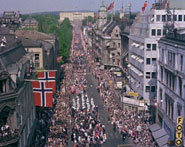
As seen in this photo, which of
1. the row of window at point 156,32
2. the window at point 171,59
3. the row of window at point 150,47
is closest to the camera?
the window at point 171,59

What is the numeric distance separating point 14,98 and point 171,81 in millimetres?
20397

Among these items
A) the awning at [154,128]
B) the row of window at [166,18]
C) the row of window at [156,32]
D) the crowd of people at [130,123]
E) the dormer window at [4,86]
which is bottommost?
the crowd of people at [130,123]

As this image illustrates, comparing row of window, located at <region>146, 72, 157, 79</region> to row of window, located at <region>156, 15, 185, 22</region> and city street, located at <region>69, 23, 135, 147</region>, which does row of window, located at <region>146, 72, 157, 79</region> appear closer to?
city street, located at <region>69, 23, 135, 147</region>

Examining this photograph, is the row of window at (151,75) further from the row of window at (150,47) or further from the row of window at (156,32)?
the row of window at (156,32)

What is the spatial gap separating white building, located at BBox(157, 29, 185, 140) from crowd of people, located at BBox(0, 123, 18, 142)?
57.7ft

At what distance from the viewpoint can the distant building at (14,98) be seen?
29516 mm

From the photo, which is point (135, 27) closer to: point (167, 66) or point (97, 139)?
point (167, 66)

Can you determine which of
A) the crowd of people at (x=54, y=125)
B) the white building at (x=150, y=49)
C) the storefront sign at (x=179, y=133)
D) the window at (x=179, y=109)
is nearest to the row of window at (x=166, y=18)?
the white building at (x=150, y=49)

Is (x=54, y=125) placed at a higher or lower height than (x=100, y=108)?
higher

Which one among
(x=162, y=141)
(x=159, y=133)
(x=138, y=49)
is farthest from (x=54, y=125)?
(x=138, y=49)

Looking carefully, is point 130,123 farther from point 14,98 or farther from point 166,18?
point 166,18

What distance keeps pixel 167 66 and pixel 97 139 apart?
42.0 ft

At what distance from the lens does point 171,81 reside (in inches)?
1655

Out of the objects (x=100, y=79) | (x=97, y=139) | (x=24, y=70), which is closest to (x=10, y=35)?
(x=24, y=70)
